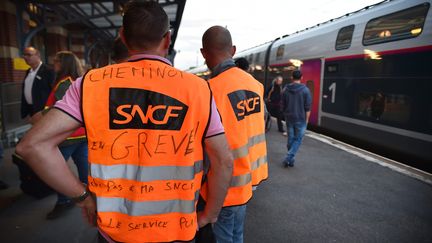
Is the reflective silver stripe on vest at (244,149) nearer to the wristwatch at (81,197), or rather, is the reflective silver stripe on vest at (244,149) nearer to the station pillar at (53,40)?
the wristwatch at (81,197)

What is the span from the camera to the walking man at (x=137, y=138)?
4.05 feet

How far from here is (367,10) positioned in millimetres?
7762

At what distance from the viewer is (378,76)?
6.80 metres

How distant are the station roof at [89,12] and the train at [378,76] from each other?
5.02m

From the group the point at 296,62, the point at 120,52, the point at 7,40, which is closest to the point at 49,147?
the point at 120,52

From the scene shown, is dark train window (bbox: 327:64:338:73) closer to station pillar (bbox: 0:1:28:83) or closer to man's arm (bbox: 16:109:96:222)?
man's arm (bbox: 16:109:96:222)

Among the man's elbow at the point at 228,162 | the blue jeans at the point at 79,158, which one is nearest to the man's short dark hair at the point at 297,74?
the blue jeans at the point at 79,158

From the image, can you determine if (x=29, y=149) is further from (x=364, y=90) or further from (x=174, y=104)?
(x=364, y=90)

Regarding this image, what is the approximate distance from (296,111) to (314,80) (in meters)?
4.21

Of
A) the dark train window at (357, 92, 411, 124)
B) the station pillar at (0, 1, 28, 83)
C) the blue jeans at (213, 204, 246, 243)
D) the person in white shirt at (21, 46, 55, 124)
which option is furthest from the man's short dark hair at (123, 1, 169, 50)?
the station pillar at (0, 1, 28, 83)

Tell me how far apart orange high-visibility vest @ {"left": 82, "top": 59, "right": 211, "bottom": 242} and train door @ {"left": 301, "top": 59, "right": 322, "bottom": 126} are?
28.0 feet

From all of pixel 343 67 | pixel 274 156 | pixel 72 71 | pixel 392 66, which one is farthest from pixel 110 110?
pixel 343 67

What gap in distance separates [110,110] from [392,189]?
471 centimetres

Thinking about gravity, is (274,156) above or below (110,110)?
below
